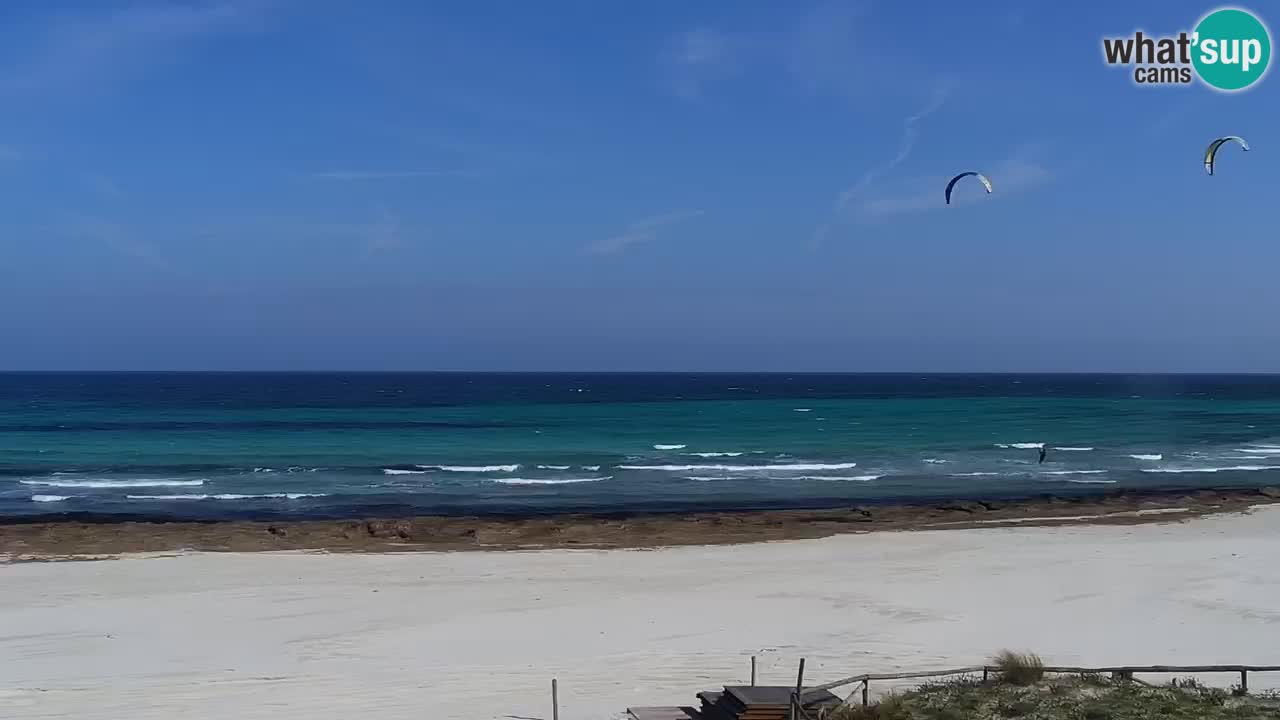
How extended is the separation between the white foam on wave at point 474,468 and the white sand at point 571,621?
16.7 m

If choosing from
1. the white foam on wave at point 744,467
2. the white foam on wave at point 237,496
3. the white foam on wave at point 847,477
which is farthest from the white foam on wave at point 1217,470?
the white foam on wave at point 237,496

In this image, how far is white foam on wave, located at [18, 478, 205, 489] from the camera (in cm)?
3356

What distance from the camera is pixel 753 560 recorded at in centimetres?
2072

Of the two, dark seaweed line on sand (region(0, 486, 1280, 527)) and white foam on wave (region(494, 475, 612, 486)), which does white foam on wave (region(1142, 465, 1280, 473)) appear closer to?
dark seaweed line on sand (region(0, 486, 1280, 527))

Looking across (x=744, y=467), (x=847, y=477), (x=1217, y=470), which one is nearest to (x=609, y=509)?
(x=847, y=477)

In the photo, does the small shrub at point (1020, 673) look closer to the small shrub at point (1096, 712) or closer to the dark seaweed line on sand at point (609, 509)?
the small shrub at point (1096, 712)

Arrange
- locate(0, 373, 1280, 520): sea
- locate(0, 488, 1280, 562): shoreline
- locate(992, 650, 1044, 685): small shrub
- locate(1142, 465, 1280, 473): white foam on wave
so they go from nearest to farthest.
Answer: locate(992, 650, 1044, 685): small shrub, locate(0, 488, 1280, 562): shoreline, locate(0, 373, 1280, 520): sea, locate(1142, 465, 1280, 473): white foam on wave

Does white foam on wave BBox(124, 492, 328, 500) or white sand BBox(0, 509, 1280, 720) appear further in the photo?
white foam on wave BBox(124, 492, 328, 500)

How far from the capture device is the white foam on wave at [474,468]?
38.3 meters

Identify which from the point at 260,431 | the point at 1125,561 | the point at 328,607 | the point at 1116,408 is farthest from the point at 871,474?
the point at 1116,408

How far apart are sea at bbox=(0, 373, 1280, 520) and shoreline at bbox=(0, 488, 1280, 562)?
2005 millimetres

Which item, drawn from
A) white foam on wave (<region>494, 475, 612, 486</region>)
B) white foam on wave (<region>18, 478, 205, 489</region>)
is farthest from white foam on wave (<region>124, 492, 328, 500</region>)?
white foam on wave (<region>494, 475, 612, 486</region>)

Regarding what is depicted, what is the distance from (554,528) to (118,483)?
16714 mm

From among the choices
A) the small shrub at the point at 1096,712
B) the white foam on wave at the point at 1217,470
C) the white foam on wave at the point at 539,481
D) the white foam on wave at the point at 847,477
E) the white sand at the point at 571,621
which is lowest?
the white sand at the point at 571,621
